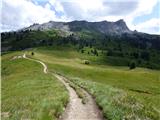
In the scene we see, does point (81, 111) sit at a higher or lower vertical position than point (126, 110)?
lower

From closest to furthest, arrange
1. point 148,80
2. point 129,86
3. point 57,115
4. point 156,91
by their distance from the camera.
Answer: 1. point 57,115
2. point 156,91
3. point 129,86
4. point 148,80

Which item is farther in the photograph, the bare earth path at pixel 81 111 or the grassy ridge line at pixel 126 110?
the bare earth path at pixel 81 111

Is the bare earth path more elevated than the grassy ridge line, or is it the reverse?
the grassy ridge line

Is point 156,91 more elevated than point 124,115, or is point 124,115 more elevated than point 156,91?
point 124,115

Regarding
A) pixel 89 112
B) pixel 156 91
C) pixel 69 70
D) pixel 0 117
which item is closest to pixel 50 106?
pixel 89 112

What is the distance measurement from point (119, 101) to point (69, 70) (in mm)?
75366

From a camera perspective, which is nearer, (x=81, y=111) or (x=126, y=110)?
(x=126, y=110)

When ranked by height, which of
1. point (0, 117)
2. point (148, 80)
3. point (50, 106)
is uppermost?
point (50, 106)

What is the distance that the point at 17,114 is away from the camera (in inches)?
1211

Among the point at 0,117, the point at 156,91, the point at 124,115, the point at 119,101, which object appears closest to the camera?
the point at 124,115

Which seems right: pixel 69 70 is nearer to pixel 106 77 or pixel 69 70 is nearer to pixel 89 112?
pixel 106 77

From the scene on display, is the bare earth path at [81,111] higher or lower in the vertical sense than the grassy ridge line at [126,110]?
lower

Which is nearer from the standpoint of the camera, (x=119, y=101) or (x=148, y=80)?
(x=119, y=101)

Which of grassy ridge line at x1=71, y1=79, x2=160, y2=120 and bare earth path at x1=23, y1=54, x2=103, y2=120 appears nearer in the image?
grassy ridge line at x1=71, y1=79, x2=160, y2=120
